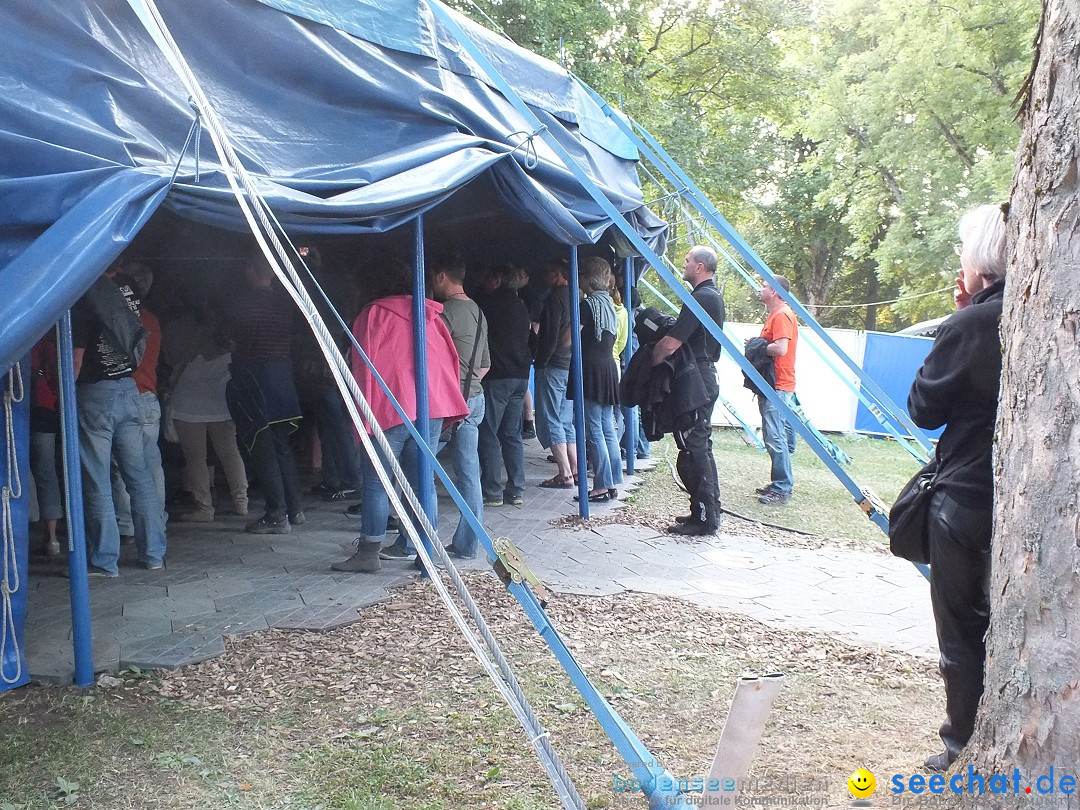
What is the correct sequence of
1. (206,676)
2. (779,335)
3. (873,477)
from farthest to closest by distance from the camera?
(873,477) → (779,335) → (206,676)

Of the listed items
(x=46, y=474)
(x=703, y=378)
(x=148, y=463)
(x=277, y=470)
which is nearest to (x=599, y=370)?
(x=703, y=378)

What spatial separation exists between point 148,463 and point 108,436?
0.45 m

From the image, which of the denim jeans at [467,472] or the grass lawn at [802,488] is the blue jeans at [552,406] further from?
the denim jeans at [467,472]

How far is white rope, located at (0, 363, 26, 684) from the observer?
3.48 m

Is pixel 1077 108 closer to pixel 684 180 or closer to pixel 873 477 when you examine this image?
pixel 684 180

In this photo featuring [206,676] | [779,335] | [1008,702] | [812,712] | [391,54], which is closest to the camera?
[1008,702]

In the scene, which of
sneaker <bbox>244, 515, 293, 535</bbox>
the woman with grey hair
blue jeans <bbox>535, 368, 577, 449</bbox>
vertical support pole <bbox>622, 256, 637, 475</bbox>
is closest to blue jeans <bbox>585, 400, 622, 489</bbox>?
blue jeans <bbox>535, 368, 577, 449</bbox>

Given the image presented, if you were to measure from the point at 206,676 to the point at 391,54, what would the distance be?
11.6ft

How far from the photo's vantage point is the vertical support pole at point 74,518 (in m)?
3.63

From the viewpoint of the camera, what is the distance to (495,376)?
6.85 meters

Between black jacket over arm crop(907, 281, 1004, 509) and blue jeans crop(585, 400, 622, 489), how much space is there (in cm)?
468

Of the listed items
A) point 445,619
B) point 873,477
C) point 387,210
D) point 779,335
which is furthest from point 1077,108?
point 873,477

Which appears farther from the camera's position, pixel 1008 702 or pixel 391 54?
pixel 391 54

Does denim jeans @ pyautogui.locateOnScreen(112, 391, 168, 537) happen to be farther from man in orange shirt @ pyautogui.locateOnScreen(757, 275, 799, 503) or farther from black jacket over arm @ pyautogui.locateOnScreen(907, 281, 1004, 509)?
man in orange shirt @ pyautogui.locateOnScreen(757, 275, 799, 503)
